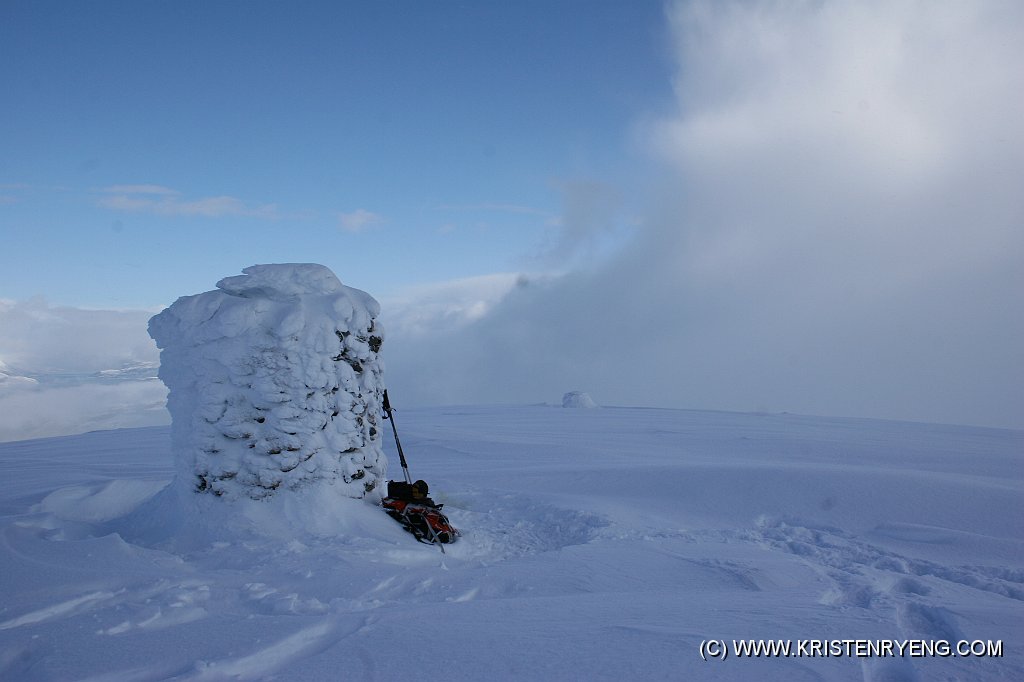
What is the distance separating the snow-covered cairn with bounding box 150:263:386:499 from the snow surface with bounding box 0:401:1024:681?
0.36m

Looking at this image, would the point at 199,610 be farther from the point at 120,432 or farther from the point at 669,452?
the point at 120,432

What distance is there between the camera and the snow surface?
322 centimetres

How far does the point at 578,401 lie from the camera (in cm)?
2800

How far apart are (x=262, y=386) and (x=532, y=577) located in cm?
354

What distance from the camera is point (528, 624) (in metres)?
3.71

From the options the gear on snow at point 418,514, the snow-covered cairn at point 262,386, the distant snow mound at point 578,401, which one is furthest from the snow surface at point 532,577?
the distant snow mound at point 578,401

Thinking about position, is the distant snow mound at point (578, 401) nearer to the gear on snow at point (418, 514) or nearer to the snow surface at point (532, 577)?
the snow surface at point (532, 577)

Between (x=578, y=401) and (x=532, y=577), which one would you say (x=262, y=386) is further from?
(x=578, y=401)

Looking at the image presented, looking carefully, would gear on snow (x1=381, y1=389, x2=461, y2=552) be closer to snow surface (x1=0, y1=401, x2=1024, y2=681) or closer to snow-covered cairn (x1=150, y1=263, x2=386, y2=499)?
snow surface (x1=0, y1=401, x2=1024, y2=681)

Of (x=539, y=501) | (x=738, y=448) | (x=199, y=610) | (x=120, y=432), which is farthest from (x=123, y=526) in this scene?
(x=120, y=432)

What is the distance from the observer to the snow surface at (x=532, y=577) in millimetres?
3219

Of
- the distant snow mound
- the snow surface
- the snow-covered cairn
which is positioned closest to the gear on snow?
the snow surface

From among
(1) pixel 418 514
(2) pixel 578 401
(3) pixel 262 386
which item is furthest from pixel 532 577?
(2) pixel 578 401

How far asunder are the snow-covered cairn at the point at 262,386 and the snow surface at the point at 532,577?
1.19 feet
